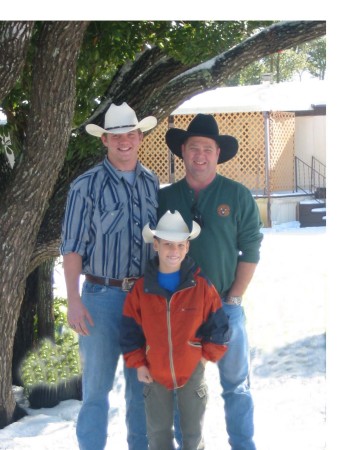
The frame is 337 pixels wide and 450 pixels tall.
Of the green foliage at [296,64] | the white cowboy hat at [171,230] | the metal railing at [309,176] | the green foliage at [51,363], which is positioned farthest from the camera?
the green foliage at [296,64]

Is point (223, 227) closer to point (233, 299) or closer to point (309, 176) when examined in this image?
point (233, 299)

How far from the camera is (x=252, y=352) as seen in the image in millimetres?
6734

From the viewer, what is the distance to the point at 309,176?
48.0 feet

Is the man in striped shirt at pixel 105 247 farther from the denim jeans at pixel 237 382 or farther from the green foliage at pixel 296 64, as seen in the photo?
the green foliage at pixel 296 64

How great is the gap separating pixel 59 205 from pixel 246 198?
5.43ft

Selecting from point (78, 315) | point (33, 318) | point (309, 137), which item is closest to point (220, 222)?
point (78, 315)

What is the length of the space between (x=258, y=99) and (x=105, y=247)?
1030cm

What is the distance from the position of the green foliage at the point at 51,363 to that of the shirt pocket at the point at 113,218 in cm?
258

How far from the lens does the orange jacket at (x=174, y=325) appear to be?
3080mm

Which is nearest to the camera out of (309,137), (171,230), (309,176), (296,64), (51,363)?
(171,230)

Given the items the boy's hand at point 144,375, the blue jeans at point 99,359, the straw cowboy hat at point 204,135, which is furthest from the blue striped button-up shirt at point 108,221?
the boy's hand at point 144,375

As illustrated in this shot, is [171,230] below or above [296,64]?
below

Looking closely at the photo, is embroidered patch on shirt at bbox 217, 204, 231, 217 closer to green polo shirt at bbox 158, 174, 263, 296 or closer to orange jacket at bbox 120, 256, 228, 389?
green polo shirt at bbox 158, 174, 263, 296

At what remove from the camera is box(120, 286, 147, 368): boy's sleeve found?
3096 millimetres
